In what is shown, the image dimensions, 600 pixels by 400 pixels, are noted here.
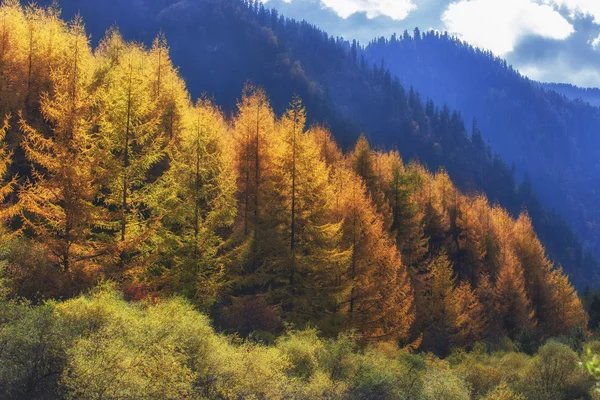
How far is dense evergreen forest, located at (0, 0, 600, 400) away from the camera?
11203 millimetres

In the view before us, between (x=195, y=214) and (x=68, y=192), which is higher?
(x=68, y=192)

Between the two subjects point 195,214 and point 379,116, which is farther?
point 379,116

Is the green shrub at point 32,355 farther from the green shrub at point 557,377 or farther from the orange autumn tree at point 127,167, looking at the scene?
the green shrub at point 557,377

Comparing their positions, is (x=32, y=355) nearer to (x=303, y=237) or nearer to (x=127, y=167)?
(x=127, y=167)

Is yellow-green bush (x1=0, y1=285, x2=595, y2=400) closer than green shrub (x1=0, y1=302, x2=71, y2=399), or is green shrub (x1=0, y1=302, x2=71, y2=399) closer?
green shrub (x1=0, y1=302, x2=71, y2=399)

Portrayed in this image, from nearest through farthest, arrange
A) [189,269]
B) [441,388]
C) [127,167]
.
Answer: [441,388] → [127,167] → [189,269]

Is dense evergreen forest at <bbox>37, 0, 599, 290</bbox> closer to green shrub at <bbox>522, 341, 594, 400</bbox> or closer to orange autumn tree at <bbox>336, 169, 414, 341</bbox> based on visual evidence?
orange autumn tree at <bbox>336, 169, 414, 341</bbox>

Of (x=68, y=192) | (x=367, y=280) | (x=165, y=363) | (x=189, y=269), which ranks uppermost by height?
(x=68, y=192)

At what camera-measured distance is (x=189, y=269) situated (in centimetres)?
1947

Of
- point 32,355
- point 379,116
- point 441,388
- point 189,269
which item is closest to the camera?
point 32,355

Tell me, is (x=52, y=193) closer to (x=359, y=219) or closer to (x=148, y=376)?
(x=148, y=376)

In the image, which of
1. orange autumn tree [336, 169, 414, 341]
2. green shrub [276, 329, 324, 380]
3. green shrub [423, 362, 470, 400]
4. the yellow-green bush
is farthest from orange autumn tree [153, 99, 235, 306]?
green shrub [423, 362, 470, 400]

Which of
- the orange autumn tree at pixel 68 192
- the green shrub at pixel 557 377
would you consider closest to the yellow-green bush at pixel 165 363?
the orange autumn tree at pixel 68 192

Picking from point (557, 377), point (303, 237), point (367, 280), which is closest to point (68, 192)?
point (303, 237)
